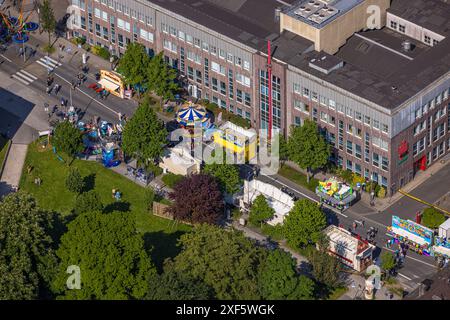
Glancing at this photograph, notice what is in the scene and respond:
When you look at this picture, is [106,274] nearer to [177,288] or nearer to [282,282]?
[177,288]

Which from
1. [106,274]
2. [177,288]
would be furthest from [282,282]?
[106,274]

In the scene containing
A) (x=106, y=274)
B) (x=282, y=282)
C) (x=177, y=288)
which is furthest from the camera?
(x=106, y=274)

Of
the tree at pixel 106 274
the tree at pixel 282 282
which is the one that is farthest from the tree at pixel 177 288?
the tree at pixel 282 282

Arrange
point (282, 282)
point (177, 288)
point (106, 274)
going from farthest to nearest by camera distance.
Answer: point (106, 274) < point (282, 282) < point (177, 288)

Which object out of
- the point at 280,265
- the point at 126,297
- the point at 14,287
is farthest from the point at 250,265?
the point at 14,287

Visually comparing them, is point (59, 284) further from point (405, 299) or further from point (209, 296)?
point (405, 299)
